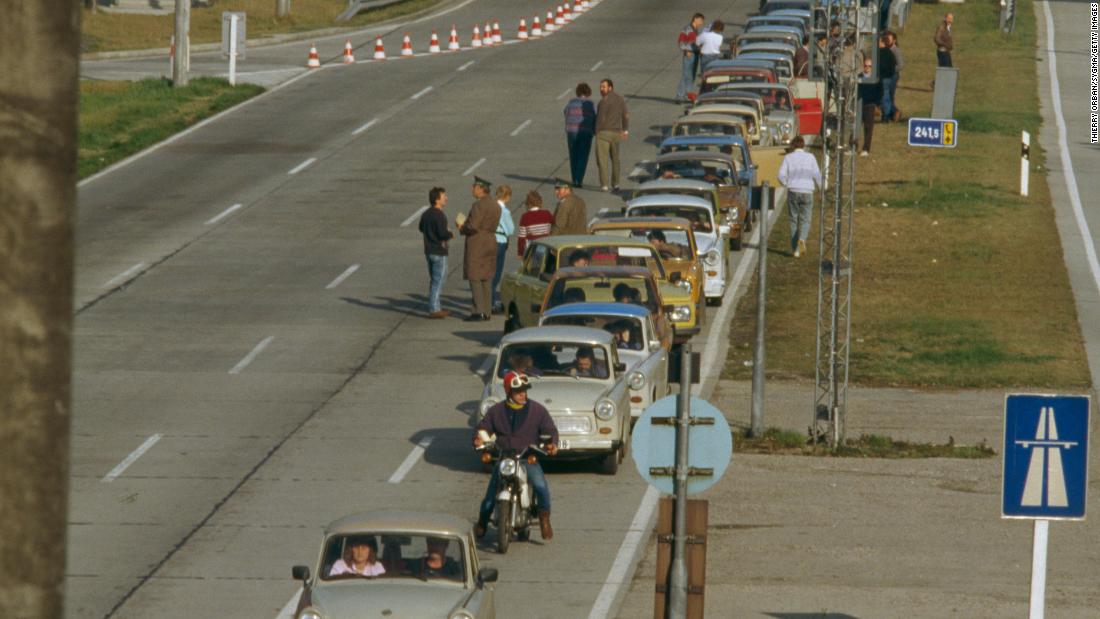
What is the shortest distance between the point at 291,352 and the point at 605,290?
16.1 ft

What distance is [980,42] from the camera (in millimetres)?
68125

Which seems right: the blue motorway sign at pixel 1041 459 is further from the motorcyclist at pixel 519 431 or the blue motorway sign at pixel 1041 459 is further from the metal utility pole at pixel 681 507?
the motorcyclist at pixel 519 431

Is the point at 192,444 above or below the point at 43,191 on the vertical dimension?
below

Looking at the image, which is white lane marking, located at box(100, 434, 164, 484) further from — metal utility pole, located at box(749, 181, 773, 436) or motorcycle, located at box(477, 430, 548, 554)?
metal utility pole, located at box(749, 181, 773, 436)

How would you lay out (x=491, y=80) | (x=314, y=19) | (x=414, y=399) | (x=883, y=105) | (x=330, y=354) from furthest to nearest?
(x=314, y=19) < (x=491, y=80) < (x=883, y=105) < (x=330, y=354) < (x=414, y=399)

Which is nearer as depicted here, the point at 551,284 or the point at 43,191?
the point at 43,191

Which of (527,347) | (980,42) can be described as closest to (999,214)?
(527,347)

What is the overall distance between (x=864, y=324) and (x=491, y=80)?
26.7m

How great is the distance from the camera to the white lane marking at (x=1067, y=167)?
36.9m

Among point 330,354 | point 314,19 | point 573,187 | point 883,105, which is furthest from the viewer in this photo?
point 314,19

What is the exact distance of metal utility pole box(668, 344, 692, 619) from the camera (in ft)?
41.8

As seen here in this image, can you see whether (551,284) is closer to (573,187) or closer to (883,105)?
(573,187)

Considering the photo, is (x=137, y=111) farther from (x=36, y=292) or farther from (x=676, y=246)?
(x=36, y=292)

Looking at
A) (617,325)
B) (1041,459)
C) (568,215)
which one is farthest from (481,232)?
(1041,459)
